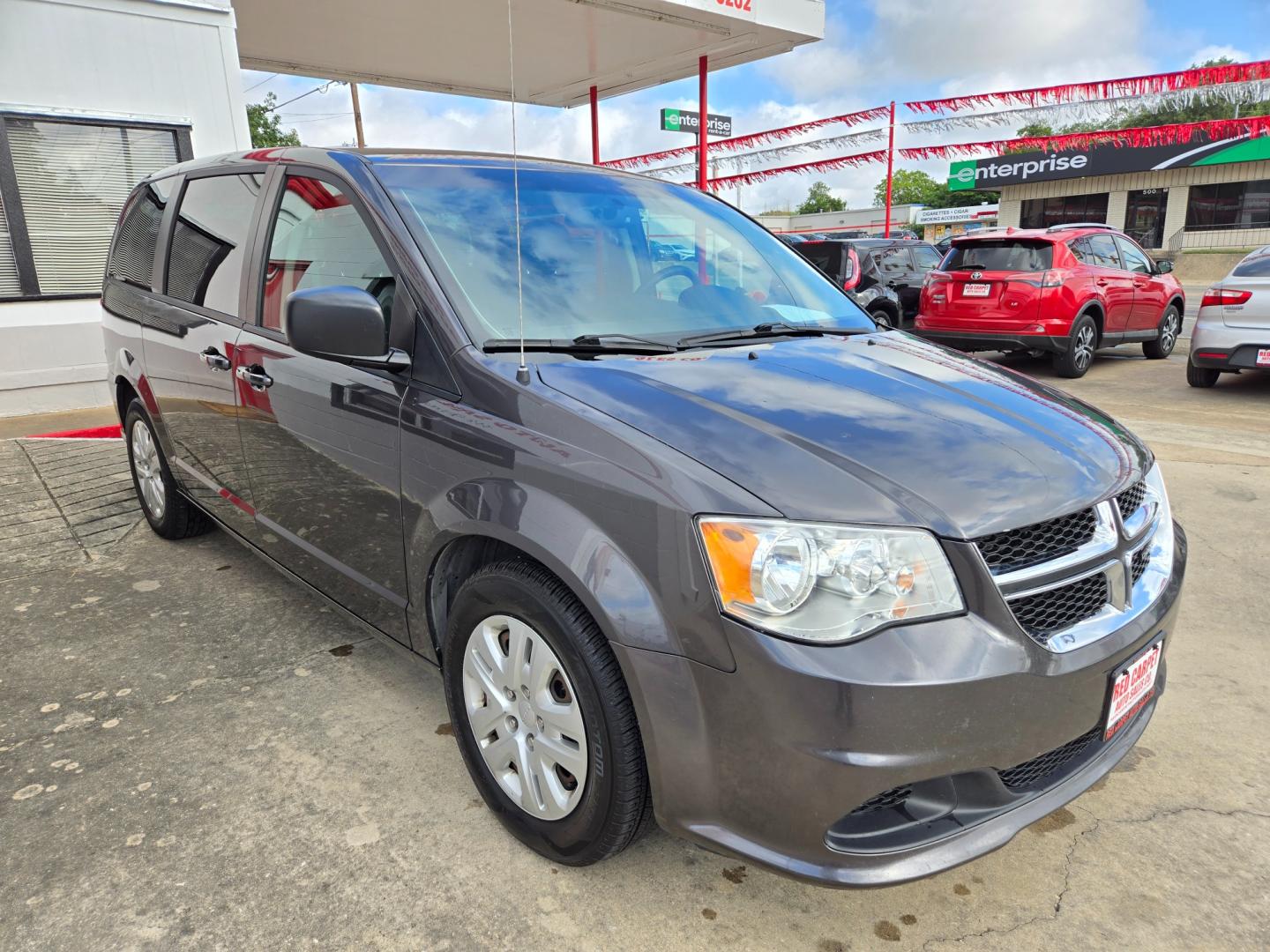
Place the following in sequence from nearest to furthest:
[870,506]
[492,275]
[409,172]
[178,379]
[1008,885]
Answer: [870,506], [1008,885], [492,275], [409,172], [178,379]

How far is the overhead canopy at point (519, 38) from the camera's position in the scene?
788cm

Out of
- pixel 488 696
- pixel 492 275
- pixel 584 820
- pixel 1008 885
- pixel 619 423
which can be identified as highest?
pixel 492 275

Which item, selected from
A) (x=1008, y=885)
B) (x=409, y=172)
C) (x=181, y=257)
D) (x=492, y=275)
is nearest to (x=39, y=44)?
(x=181, y=257)

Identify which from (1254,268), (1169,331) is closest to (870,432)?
(1254,268)

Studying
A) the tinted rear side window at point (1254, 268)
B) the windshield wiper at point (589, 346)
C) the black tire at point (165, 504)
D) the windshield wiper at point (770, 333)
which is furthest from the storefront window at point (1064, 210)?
the windshield wiper at point (589, 346)

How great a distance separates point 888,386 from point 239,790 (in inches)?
82.1

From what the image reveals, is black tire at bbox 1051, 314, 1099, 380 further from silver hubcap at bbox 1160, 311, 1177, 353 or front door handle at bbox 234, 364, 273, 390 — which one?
front door handle at bbox 234, 364, 273, 390

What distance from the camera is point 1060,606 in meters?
1.80

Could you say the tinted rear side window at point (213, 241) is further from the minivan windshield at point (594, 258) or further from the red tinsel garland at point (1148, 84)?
the red tinsel garland at point (1148, 84)

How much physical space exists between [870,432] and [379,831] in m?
1.60

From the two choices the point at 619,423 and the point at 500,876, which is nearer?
the point at 619,423

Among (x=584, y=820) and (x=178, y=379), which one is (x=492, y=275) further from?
(x=178, y=379)

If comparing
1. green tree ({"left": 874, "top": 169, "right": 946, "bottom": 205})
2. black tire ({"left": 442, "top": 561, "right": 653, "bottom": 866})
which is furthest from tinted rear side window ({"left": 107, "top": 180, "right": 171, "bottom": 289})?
green tree ({"left": 874, "top": 169, "right": 946, "bottom": 205})

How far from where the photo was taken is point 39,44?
6.44 m
